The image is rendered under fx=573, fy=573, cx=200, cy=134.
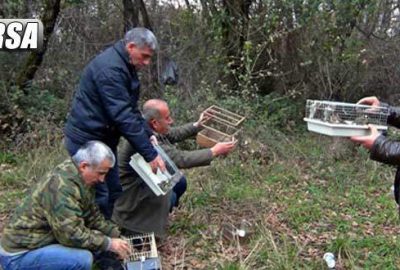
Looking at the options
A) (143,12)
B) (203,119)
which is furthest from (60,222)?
(143,12)

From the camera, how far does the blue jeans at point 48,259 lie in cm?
326

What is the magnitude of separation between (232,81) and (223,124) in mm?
3402

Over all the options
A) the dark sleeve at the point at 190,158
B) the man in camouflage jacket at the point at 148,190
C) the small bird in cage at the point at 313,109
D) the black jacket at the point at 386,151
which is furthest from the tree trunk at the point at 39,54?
the black jacket at the point at 386,151

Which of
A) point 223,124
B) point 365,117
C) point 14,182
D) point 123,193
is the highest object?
point 365,117

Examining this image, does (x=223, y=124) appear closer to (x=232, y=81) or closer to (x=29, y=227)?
(x=29, y=227)

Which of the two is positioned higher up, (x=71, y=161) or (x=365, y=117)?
(x=365, y=117)

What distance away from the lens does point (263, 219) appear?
488cm

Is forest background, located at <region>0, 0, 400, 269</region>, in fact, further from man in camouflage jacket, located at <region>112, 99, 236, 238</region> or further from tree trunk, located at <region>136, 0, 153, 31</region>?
man in camouflage jacket, located at <region>112, 99, 236, 238</region>

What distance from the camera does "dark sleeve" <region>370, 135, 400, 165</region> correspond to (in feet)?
9.58

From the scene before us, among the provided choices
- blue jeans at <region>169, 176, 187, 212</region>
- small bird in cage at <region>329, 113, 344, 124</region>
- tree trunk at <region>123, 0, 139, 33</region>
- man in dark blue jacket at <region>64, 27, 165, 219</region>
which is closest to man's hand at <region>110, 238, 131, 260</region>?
man in dark blue jacket at <region>64, 27, 165, 219</region>

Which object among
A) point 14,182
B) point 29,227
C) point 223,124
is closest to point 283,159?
point 223,124

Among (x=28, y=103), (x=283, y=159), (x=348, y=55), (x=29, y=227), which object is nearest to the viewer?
(x=29, y=227)

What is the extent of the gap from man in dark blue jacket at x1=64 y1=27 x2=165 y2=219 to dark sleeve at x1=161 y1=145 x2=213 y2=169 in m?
0.36

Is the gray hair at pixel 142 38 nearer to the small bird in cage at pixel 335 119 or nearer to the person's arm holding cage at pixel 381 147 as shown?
the small bird in cage at pixel 335 119
